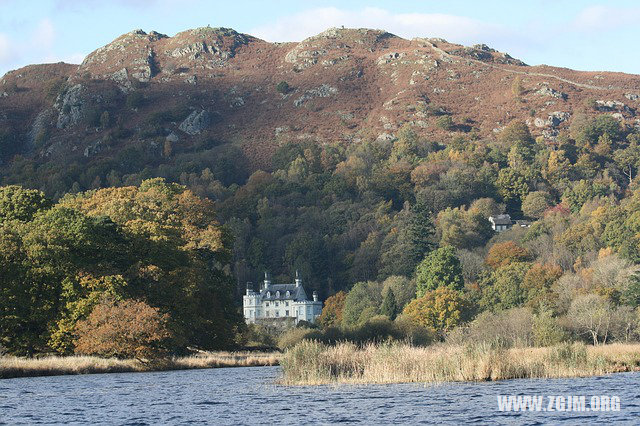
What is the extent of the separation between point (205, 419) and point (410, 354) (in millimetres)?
14510

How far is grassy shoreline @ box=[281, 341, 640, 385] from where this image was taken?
50.3m

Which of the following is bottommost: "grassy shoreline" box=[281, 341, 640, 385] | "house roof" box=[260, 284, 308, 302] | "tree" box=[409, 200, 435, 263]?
"grassy shoreline" box=[281, 341, 640, 385]

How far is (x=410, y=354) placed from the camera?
175 ft

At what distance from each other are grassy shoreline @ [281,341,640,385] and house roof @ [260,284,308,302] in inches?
4945

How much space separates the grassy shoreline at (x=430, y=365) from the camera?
1981 inches

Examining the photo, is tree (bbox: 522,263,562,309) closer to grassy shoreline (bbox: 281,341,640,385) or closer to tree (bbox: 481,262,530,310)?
tree (bbox: 481,262,530,310)

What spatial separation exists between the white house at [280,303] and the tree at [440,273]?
52.6 metres

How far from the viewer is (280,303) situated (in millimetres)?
183500

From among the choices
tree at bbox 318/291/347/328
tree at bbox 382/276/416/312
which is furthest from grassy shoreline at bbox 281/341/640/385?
tree at bbox 318/291/347/328

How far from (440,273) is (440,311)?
16.9 meters

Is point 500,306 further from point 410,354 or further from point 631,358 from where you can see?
point 410,354

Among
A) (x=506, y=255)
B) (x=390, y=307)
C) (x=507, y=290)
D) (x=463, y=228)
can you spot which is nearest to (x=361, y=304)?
(x=390, y=307)

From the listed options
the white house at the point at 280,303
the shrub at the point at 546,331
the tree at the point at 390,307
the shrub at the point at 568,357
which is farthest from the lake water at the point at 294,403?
the white house at the point at 280,303

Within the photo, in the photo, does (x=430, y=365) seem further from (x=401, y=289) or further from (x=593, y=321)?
(x=401, y=289)
